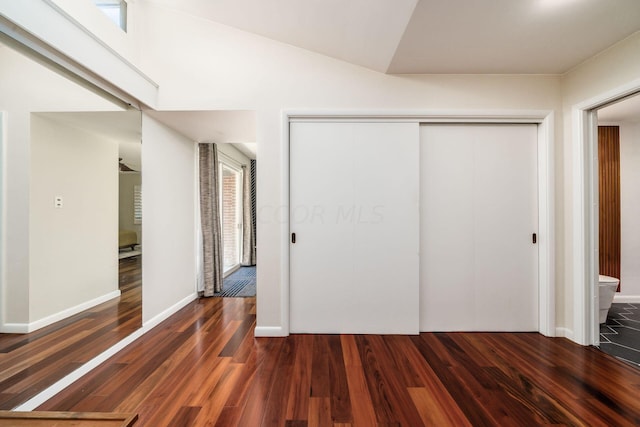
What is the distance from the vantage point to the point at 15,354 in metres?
1.50

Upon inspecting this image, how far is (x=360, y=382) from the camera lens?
1763 millimetres

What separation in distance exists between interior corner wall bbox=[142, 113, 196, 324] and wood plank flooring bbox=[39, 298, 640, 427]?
1.72ft

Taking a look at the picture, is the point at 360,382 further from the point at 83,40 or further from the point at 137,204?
the point at 83,40

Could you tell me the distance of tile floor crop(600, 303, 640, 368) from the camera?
2148mm

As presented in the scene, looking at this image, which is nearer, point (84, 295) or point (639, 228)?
point (84, 295)

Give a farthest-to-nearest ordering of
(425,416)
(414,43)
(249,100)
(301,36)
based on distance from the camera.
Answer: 1. (249,100)
2. (301,36)
3. (414,43)
4. (425,416)

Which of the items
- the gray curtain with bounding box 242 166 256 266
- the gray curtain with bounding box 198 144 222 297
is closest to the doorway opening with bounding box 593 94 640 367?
the gray curtain with bounding box 198 144 222 297

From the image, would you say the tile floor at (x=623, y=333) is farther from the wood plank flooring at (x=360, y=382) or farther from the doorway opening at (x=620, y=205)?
the doorway opening at (x=620, y=205)

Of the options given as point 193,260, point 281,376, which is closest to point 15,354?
point 281,376

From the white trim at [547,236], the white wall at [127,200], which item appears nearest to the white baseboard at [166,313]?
the white wall at [127,200]

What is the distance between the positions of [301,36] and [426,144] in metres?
1.55

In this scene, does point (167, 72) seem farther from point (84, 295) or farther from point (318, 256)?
point (318, 256)

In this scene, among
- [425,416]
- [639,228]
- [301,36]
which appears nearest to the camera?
[425,416]

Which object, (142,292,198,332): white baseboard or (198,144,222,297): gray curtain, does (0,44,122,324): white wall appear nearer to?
(142,292,198,332): white baseboard
